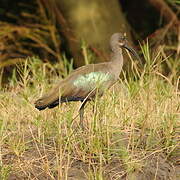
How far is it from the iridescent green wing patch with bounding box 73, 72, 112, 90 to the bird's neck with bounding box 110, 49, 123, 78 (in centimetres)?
20

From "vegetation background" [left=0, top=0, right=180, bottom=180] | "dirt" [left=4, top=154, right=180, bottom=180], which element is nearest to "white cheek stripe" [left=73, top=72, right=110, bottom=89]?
"vegetation background" [left=0, top=0, right=180, bottom=180]

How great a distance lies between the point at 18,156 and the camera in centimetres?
532

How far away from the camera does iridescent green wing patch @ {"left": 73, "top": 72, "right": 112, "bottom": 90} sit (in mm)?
6090

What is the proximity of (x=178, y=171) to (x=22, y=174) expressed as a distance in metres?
1.09

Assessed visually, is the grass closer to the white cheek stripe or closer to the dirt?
the dirt

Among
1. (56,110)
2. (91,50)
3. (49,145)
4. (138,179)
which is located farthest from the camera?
(91,50)

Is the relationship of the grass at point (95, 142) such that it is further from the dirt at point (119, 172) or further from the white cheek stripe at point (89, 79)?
the white cheek stripe at point (89, 79)

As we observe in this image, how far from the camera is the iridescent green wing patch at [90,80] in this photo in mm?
6090

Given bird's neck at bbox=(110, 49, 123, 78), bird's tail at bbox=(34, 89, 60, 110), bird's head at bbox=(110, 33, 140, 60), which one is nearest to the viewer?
bird's tail at bbox=(34, 89, 60, 110)

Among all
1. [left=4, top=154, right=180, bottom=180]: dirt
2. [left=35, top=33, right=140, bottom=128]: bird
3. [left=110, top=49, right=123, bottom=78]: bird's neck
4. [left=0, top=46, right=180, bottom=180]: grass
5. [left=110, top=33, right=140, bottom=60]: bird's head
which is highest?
[left=110, top=33, right=140, bottom=60]: bird's head

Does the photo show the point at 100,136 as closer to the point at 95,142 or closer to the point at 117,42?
the point at 95,142

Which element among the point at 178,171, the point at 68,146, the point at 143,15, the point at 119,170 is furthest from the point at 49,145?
the point at 143,15

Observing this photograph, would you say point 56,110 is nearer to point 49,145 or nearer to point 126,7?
point 49,145

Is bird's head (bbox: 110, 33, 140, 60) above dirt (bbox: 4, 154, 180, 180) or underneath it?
above
